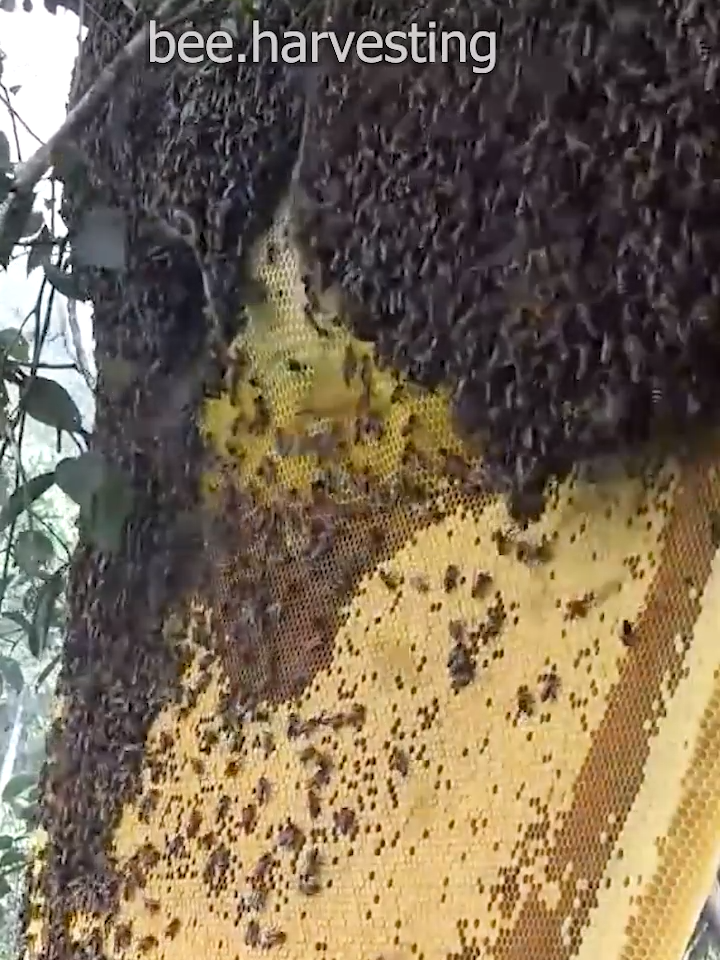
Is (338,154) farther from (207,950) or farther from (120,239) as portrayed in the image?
(207,950)

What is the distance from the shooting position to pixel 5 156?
0.58 metres

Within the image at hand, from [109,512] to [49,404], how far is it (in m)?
0.08

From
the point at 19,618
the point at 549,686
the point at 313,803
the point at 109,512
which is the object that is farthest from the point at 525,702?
the point at 19,618

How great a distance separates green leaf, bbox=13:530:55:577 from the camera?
677mm

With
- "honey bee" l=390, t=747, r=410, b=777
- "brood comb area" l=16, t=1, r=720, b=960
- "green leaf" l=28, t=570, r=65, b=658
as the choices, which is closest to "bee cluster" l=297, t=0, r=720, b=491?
"brood comb area" l=16, t=1, r=720, b=960

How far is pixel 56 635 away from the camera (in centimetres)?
83

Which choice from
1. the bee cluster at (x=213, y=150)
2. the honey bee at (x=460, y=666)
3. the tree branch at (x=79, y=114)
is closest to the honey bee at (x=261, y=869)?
the honey bee at (x=460, y=666)

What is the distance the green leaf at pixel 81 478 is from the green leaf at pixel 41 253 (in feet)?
0.38

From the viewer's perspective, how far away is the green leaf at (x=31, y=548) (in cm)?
68

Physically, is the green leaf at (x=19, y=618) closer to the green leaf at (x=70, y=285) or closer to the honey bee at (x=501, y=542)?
the green leaf at (x=70, y=285)

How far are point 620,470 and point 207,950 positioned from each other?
1.01 ft

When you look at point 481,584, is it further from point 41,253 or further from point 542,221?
point 41,253

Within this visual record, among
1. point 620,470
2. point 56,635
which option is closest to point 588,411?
point 620,470

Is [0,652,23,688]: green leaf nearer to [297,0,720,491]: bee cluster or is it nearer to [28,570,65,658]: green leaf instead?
[28,570,65,658]: green leaf
